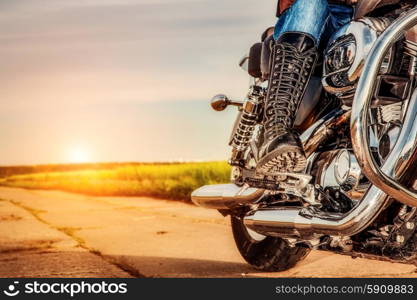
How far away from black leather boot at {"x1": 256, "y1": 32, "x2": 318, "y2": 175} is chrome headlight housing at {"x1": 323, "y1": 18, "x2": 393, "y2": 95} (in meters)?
0.10

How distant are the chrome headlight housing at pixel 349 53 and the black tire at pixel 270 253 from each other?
113 cm

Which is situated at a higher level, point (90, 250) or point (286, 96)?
point (286, 96)

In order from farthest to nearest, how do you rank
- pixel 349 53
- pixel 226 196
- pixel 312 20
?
pixel 226 196 < pixel 312 20 < pixel 349 53

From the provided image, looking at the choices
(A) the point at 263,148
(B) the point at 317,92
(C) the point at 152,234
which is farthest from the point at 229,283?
(C) the point at 152,234

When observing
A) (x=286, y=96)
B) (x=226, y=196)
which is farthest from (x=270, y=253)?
(x=286, y=96)

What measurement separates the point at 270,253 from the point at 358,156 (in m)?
1.38

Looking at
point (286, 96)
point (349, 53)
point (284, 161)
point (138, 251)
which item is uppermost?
point (349, 53)

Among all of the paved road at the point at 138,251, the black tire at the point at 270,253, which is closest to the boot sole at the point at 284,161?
the black tire at the point at 270,253

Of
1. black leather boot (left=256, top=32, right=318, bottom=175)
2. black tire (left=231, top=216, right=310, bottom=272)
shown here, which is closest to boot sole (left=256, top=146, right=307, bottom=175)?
black leather boot (left=256, top=32, right=318, bottom=175)

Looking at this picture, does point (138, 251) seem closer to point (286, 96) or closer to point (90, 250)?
point (90, 250)

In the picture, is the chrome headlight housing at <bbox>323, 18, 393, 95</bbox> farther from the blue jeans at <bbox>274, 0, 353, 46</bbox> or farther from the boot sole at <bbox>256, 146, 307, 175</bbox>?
the boot sole at <bbox>256, 146, 307, 175</bbox>

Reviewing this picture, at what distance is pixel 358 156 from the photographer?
2.08 meters

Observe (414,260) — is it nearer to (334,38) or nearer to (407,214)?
(407,214)

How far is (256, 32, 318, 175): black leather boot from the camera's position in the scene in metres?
2.47
